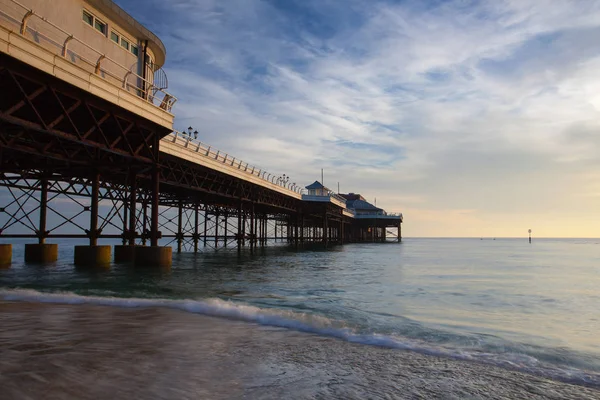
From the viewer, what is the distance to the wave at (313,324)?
659 cm

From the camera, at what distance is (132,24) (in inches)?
842

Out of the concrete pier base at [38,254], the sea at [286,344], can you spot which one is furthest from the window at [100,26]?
the concrete pier base at [38,254]

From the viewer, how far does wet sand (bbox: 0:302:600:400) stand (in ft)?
16.1

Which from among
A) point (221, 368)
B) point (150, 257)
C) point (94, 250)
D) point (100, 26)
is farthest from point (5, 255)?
point (221, 368)

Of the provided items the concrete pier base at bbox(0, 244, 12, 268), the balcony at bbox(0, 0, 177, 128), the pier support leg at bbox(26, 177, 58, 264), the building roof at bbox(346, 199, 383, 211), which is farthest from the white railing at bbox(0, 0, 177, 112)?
the building roof at bbox(346, 199, 383, 211)

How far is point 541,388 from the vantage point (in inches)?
217

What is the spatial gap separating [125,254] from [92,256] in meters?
2.04

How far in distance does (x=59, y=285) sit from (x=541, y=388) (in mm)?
15648

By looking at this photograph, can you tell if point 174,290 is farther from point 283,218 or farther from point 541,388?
point 283,218

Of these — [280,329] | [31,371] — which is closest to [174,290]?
[280,329]

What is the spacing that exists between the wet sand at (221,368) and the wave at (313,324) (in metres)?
0.44

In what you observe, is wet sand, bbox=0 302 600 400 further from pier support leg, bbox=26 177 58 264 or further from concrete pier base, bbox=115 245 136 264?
pier support leg, bbox=26 177 58 264

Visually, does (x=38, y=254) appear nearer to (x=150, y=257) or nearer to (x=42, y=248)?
(x=42, y=248)

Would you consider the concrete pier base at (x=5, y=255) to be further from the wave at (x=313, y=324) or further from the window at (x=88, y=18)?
the window at (x=88, y=18)
